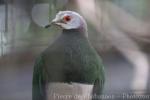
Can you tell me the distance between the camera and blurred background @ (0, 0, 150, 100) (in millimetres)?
1664

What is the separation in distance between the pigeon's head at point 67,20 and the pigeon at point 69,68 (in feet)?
0.05

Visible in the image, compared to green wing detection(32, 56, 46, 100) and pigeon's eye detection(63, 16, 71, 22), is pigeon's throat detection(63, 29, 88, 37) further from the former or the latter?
green wing detection(32, 56, 46, 100)

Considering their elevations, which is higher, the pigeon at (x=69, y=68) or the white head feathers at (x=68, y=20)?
the white head feathers at (x=68, y=20)

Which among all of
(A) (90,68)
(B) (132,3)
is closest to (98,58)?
(A) (90,68)

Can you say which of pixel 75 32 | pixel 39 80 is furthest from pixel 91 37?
pixel 39 80

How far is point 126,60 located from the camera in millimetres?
1748

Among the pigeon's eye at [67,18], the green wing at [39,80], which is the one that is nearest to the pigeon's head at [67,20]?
the pigeon's eye at [67,18]

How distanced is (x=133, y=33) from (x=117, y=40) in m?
0.08

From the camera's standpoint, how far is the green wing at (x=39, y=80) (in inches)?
66.8

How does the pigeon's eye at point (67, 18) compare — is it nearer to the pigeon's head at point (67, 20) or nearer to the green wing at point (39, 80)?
the pigeon's head at point (67, 20)

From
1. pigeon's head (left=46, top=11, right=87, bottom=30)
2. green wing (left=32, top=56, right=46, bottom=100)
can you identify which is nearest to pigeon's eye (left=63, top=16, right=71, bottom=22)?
pigeon's head (left=46, top=11, right=87, bottom=30)

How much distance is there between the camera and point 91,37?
5.55ft

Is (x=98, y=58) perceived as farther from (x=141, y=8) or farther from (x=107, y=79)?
(x=141, y=8)

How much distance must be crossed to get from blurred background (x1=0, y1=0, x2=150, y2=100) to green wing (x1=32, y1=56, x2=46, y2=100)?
0.8 inches
